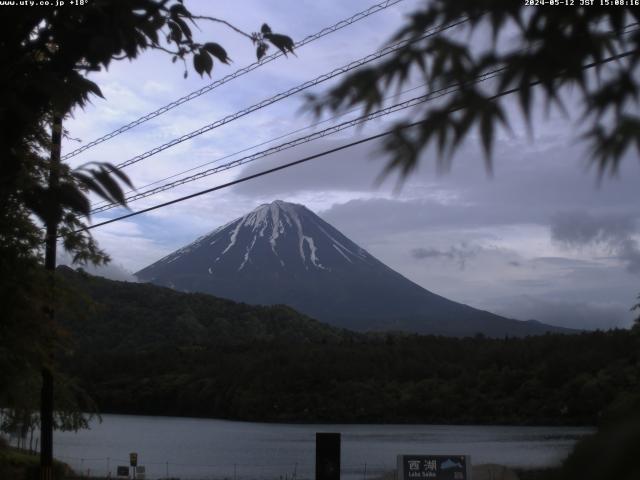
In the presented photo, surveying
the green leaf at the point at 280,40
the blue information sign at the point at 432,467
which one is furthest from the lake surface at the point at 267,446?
the green leaf at the point at 280,40

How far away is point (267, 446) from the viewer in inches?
1738

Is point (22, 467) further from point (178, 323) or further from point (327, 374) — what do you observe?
point (178, 323)

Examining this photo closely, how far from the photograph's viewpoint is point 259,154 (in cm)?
1113

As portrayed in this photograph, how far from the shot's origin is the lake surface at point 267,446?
105 ft

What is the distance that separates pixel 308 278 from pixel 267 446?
140490 mm

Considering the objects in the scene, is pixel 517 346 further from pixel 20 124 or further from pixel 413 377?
pixel 20 124

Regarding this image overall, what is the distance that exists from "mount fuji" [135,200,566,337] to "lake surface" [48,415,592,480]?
93221 mm

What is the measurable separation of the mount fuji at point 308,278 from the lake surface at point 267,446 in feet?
306

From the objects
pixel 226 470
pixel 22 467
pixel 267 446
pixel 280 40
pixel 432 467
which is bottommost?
pixel 267 446

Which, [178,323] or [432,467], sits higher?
[178,323]

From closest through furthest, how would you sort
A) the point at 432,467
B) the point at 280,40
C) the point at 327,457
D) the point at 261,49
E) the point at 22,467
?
the point at 280,40
the point at 261,49
the point at 327,457
the point at 22,467
the point at 432,467

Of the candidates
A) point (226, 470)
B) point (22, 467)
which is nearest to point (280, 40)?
point (22, 467)

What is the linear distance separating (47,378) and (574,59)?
11412mm

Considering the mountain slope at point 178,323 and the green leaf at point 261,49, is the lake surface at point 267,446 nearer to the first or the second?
the mountain slope at point 178,323
